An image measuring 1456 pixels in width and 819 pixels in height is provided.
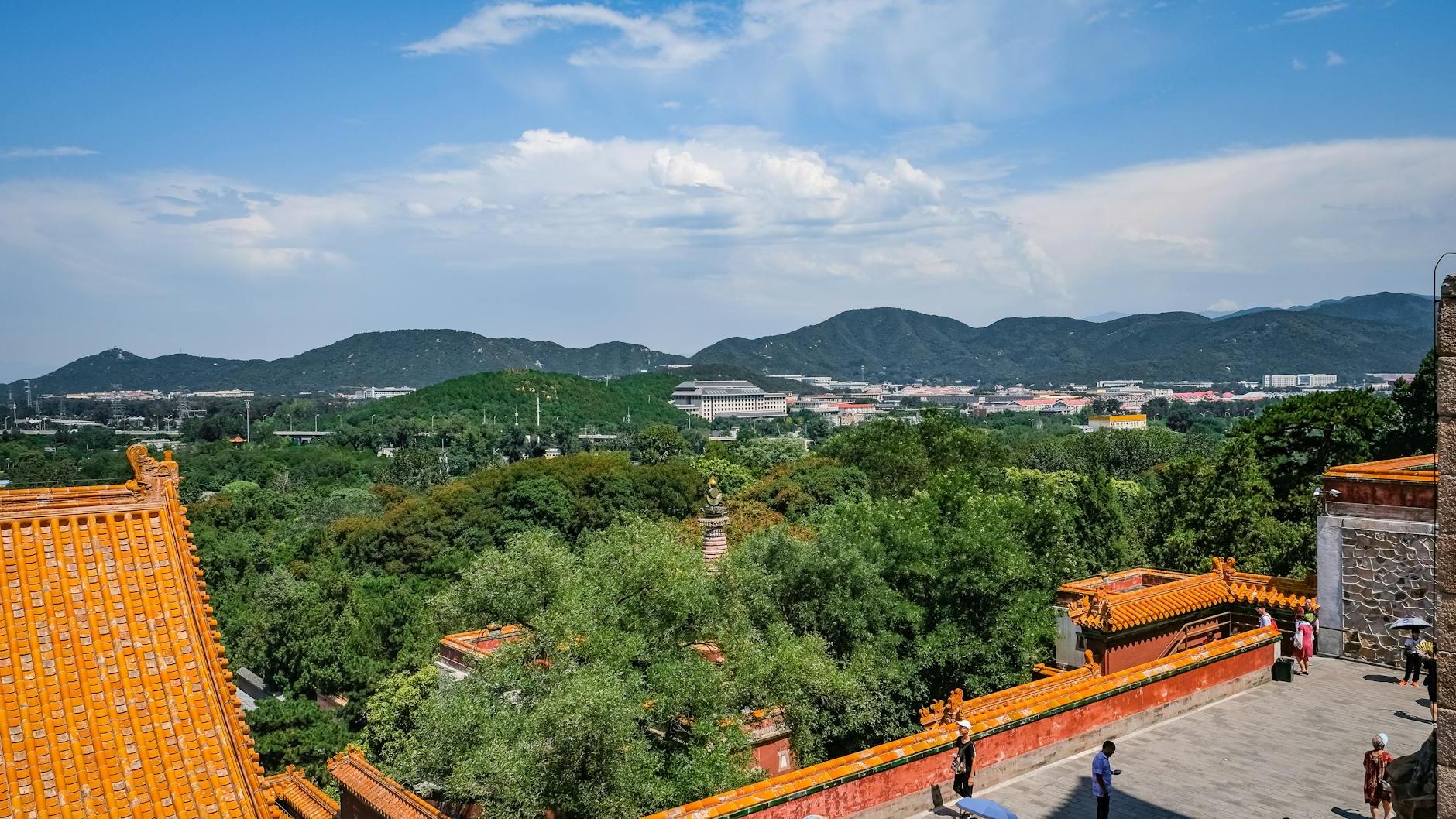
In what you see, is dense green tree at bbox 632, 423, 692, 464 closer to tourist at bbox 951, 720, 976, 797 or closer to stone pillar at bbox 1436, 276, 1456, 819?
tourist at bbox 951, 720, 976, 797

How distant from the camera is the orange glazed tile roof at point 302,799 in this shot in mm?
16281

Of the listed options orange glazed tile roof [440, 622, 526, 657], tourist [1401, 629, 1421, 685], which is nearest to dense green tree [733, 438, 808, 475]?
orange glazed tile roof [440, 622, 526, 657]

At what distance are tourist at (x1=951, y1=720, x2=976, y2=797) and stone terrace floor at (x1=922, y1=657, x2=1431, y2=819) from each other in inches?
12.3

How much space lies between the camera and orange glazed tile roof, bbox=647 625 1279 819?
9727mm

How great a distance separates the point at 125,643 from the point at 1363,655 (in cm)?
1614

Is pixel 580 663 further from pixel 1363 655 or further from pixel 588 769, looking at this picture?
pixel 1363 655

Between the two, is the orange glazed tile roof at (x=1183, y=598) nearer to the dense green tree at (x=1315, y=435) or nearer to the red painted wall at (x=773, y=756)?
the red painted wall at (x=773, y=756)

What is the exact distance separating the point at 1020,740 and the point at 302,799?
39.3ft

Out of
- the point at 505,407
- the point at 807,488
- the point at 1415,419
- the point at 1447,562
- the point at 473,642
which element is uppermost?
the point at 1447,562

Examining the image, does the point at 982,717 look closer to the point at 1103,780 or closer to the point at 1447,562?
the point at 1103,780

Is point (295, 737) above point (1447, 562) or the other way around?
the other way around

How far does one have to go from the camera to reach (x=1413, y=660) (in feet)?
45.4

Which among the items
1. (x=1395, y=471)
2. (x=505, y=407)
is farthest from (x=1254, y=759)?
(x=505, y=407)

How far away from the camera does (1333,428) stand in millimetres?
33438
